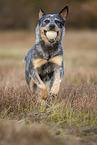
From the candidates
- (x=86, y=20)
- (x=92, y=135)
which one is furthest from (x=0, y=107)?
(x=86, y=20)

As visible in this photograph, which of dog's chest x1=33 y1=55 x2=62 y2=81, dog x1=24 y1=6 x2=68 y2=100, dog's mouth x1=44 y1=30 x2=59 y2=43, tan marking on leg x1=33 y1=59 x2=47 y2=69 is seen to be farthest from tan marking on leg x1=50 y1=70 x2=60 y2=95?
dog's mouth x1=44 y1=30 x2=59 y2=43

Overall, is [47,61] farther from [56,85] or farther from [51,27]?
[51,27]

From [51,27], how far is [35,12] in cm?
2251

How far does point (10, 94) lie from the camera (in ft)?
14.6

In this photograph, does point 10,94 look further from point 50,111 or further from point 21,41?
point 21,41

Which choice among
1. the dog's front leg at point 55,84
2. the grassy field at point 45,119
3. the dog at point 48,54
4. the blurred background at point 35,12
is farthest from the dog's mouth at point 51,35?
the blurred background at point 35,12

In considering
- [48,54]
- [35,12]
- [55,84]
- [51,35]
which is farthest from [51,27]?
[35,12]

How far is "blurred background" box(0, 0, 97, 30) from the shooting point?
27.7m

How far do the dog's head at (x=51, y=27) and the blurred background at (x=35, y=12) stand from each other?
2171 cm

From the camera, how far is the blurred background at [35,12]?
91.0ft

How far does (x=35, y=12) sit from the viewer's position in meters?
26.1

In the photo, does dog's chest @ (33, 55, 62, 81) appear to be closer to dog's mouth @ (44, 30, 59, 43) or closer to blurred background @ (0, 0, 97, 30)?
dog's mouth @ (44, 30, 59, 43)

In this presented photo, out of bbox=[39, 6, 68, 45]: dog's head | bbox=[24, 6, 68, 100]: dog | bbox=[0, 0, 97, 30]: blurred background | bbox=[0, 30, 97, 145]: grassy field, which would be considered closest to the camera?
bbox=[0, 30, 97, 145]: grassy field

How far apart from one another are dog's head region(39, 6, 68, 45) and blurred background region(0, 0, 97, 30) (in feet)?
71.2
